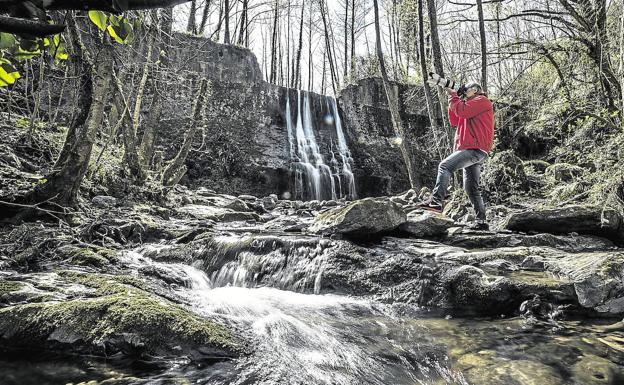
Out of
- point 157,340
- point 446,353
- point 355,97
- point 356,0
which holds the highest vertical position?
point 356,0

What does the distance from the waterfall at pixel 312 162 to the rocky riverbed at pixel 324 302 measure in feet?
34.2

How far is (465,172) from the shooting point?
5.82 m

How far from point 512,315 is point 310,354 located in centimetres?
194

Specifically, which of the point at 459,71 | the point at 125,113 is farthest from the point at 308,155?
the point at 125,113

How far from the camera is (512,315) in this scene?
11.1ft

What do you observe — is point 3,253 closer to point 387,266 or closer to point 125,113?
point 387,266

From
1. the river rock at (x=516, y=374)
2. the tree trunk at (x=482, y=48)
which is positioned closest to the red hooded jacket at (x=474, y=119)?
the tree trunk at (x=482, y=48)

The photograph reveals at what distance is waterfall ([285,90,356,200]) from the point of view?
54.6ft

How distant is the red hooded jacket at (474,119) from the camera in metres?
5.41

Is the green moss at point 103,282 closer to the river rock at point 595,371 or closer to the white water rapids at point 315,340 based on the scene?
the white water rapids at point 315,340

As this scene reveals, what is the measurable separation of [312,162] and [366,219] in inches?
481

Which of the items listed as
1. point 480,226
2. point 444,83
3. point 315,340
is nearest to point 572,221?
point 480,226

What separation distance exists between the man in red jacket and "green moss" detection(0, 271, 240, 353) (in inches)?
163

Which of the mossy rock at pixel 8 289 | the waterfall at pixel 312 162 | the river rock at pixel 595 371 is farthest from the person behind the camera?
the waterfall at pixel 312 162
